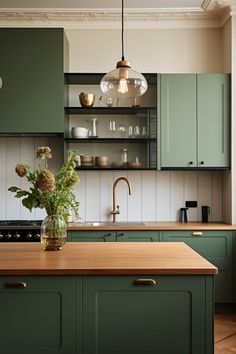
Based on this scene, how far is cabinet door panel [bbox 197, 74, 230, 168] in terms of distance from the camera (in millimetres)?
4172

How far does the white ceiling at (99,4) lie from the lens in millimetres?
4164

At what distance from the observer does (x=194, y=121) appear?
4191mm

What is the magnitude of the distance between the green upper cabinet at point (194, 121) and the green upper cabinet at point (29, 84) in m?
1.11

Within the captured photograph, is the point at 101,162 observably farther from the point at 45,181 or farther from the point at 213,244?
the point at 45,181

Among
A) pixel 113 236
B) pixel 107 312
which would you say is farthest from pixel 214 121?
pixel 107 312

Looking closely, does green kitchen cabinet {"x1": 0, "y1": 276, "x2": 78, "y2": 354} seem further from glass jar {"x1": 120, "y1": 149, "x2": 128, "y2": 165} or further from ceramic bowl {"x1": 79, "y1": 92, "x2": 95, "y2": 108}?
ceramic bowl {"x1": 79, "y1": 92, "x2": 95, "y2": 108}

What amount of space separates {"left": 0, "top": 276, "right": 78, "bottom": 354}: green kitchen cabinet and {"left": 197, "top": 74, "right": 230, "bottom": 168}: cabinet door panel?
8.37ft

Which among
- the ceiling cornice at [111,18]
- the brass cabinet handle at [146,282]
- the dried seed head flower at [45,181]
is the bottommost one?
the brass cabinet handle at [146,282]

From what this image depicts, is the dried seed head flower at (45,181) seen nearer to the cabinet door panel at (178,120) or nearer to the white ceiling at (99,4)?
the cabinet door panel at (178,120)

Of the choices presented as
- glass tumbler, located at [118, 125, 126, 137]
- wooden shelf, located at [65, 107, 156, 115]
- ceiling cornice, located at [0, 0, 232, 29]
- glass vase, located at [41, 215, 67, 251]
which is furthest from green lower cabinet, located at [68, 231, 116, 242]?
ceiling cornice, located at [0, 0, 232, 29]

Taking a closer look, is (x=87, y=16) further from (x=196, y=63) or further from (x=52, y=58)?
(x=196, y=63)

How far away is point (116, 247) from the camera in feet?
8.59

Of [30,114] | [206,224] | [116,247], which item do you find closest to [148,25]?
[30,114]

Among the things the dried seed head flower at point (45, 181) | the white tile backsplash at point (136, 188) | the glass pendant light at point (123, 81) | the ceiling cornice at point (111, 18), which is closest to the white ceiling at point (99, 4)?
the ceiling cornice at point (111, 18)
